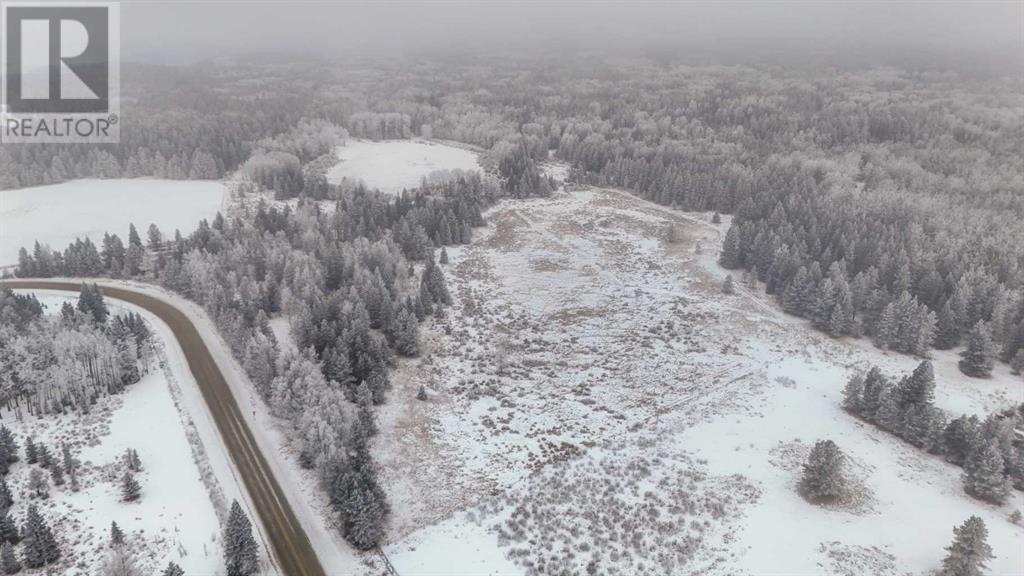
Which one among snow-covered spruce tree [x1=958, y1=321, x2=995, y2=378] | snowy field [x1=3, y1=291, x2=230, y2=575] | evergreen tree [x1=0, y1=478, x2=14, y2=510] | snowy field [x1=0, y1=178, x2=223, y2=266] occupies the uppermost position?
snow-covered spruce tree [x1=958, y1=321, x2=995, y2=378]

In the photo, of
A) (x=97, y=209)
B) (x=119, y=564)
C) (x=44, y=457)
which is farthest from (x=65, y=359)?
(x=97, y=209)

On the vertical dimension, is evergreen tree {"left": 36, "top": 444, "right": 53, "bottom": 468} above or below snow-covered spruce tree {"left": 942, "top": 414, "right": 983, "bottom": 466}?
below

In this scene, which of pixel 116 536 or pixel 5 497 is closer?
pixel 116 536

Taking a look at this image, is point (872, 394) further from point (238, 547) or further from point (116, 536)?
point (116, 536)

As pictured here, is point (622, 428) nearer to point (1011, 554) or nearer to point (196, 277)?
point (1011, 554)

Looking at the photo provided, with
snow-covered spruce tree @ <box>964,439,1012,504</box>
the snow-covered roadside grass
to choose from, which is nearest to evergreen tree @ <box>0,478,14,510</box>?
the snow-covered roadside grass

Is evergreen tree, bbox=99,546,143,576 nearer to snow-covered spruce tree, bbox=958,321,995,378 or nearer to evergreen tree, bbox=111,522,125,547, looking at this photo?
evergreen tree, bbox=111,522,125,547

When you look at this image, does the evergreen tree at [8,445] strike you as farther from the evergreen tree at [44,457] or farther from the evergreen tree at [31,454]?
the evergreen tree at [44,457]
